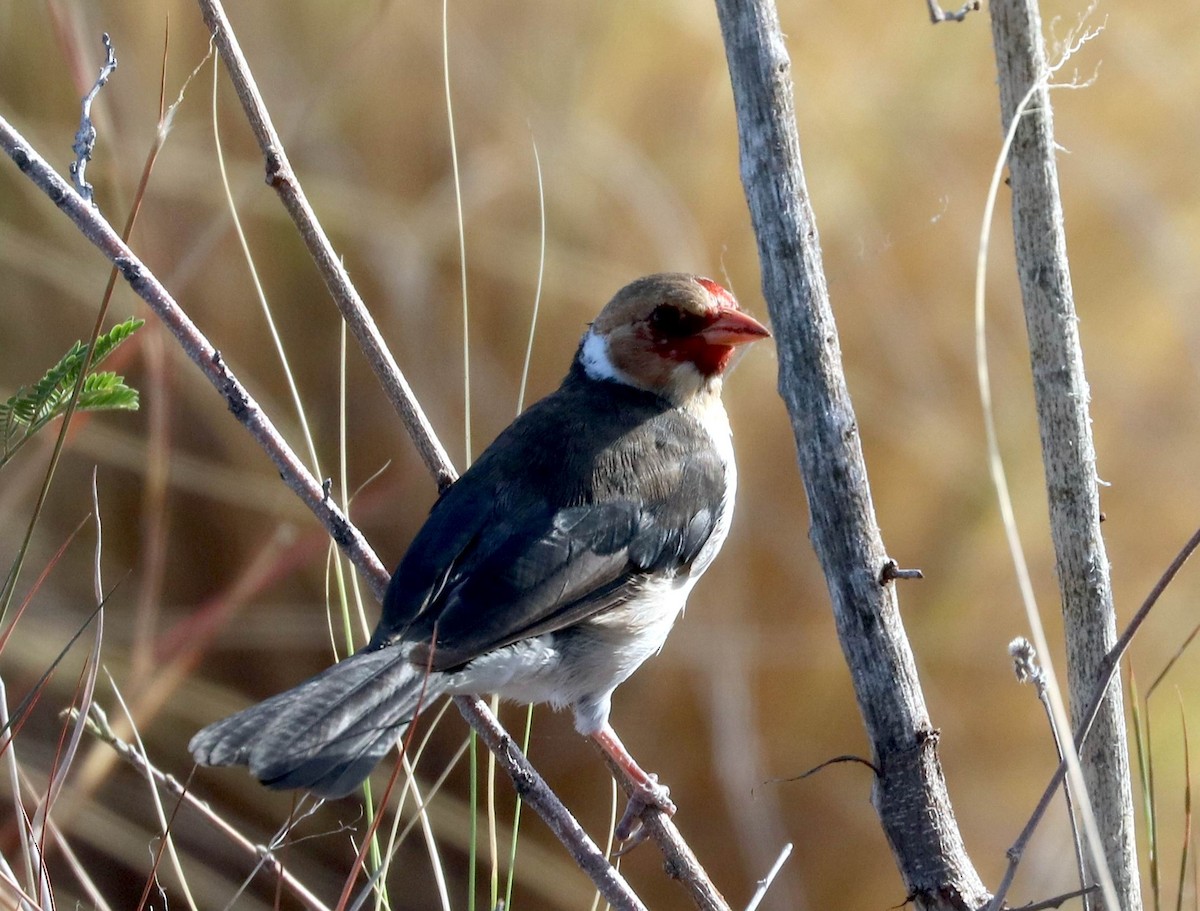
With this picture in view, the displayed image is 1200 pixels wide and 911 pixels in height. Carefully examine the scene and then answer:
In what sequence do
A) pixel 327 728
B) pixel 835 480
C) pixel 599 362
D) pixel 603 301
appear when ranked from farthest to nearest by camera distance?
pixel 603 301 → pixel 599 362 → pixel 835 480 → pixel 327 728

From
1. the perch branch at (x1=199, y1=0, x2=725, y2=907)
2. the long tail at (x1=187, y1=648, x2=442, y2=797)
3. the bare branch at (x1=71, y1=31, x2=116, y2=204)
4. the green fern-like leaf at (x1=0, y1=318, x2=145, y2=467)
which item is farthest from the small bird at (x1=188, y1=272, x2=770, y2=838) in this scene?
the bare branch at (x1=71, y1=31, x2=116, y2=204)

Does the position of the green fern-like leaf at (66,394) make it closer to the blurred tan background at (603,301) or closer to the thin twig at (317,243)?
the thin twig at (317,243)

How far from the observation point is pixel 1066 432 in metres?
1.73

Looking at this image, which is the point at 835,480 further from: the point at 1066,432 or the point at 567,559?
the point at 567,559

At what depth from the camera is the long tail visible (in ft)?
5.04

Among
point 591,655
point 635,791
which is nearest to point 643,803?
point 635,791

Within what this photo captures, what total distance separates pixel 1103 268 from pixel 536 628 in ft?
6.14

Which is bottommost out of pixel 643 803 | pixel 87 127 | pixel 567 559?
pixel 643 803

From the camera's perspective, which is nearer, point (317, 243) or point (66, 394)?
point (66, 394)

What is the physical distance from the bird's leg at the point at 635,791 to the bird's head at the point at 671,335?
28.8 inches

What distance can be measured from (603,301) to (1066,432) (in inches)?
64.5

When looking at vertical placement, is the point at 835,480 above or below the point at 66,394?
below

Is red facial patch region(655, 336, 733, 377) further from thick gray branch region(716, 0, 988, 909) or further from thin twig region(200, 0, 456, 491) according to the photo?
thick gray branch region(716, 0, 988, 909)

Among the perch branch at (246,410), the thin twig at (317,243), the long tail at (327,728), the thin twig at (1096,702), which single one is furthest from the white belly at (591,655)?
the thin twig at (1096,702)
